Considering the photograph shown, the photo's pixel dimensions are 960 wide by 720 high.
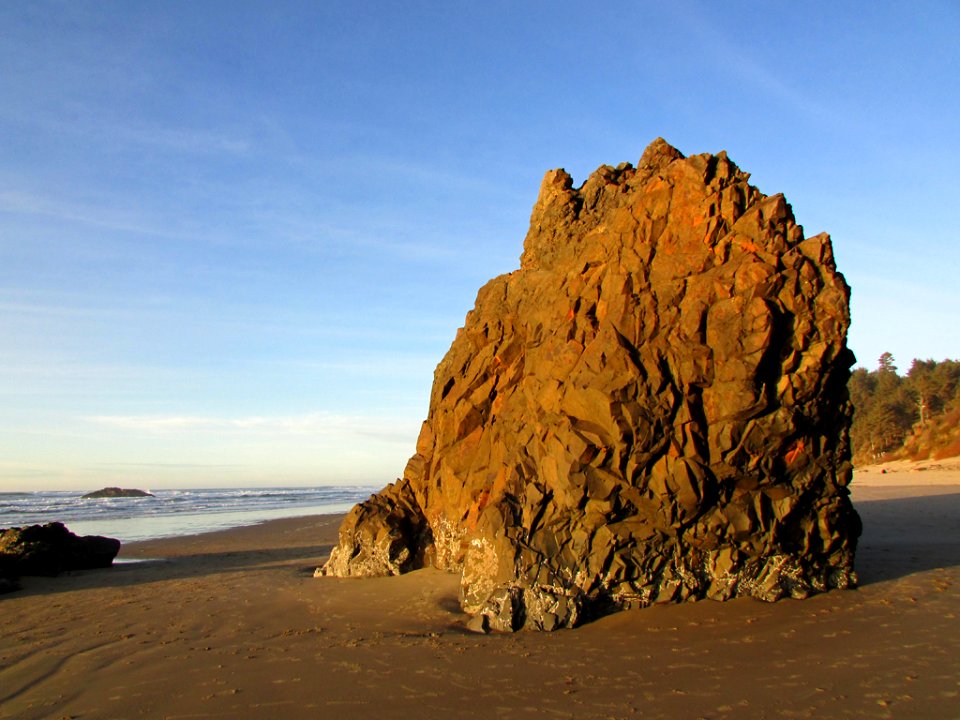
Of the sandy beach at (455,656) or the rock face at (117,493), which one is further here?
the rock face at (117,493)

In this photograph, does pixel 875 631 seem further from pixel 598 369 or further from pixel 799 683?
pixel 598 369

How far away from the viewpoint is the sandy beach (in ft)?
21.3

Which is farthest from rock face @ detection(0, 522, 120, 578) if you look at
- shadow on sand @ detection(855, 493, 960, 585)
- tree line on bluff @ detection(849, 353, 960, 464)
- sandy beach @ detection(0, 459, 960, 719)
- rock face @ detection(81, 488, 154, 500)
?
rock face @ detection(81, 488, 154, 500)

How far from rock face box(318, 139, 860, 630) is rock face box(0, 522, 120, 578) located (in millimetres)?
11764

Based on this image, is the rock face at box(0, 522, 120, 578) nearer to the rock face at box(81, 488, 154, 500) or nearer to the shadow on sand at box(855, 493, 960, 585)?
the shadow on sand at box(855, 493, 960, 585)

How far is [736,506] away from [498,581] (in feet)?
11.7

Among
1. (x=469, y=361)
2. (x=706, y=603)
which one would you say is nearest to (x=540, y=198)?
(x=469, y=361)

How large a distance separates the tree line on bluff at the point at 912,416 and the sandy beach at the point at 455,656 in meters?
40.4

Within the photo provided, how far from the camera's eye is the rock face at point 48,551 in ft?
51.4

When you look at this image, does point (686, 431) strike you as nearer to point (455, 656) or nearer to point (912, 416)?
point (455, 656)

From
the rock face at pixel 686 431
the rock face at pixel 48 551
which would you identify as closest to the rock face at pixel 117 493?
the rock face at pixel 48 551

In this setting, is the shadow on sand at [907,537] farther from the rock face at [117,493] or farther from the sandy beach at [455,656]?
the rock face at [117,493]

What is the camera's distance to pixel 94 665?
824 cm

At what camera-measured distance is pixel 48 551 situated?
16.2 metres
